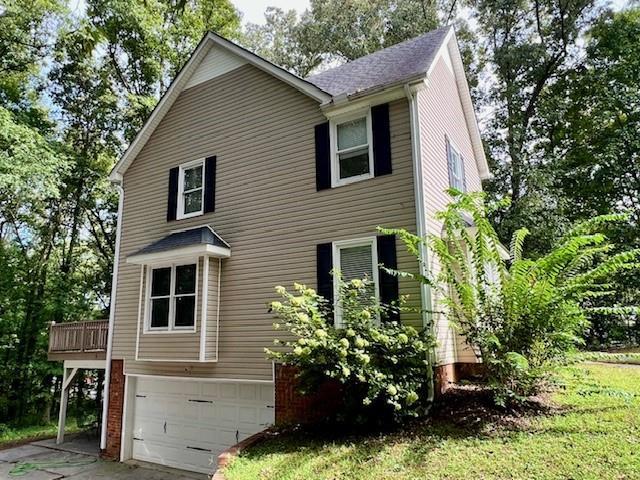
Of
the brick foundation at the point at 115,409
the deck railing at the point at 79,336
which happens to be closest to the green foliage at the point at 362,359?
the brick foundation at the point at 115,409

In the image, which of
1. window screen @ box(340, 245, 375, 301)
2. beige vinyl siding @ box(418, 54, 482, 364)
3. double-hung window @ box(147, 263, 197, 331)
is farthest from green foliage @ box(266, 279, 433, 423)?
double-hung window @ box(147, 263, 197, 331)

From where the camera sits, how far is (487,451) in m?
5.05

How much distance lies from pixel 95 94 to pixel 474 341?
18546mm

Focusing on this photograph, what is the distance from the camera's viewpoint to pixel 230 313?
29.9ft

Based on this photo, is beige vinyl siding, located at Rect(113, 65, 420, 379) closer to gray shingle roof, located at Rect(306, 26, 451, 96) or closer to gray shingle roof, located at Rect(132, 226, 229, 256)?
gray shingle roof, located at Rect(132, 226, 229, 256)

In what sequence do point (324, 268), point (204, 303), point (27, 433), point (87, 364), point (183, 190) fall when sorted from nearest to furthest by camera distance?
point (324, 268)
point (204, 303)
point (183, 190)
point (87, 364)
point (27, 433)

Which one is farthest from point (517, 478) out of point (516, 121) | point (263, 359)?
point (516, 121)

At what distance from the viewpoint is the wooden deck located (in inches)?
447

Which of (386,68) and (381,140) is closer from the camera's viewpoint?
(381,140)

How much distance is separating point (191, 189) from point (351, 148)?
14.7 feet

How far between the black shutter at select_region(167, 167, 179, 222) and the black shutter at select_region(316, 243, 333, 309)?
447 cm

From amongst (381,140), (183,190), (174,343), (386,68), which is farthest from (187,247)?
(386,68)

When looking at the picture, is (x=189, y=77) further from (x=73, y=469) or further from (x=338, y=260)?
(x=73, y=469)

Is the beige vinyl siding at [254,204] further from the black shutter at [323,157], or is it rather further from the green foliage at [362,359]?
the green foliage at [362,359]
